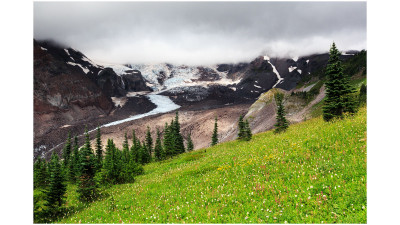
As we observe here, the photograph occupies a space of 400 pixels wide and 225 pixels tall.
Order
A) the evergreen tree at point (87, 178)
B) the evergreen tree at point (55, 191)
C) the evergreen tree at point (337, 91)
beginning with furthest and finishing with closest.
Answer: the evergreen tree at point (337, 91)
the evergreen tree at point (87, 178)
the evergreen tree at point (55, 191)

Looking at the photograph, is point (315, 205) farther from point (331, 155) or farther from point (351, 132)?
point (351, 132)

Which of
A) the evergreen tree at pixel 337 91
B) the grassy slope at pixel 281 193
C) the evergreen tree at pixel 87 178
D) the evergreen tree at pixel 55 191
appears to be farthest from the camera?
the evergreen tree at pixel 337 91

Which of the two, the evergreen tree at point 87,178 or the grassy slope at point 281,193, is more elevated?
the grassy slope at point 281,193

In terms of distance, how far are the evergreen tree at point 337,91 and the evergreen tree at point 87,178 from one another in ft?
64.5

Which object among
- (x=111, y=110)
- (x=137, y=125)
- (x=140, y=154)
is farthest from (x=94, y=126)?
(x=140, y=154)

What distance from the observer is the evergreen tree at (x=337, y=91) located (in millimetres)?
16984

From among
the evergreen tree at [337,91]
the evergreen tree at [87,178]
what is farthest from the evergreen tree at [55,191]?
the evergreen tree at [337,91]

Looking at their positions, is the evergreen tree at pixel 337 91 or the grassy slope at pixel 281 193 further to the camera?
the evergreen tree at pixel 337 91

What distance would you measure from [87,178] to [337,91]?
21491 millimetres

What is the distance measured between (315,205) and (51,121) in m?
149

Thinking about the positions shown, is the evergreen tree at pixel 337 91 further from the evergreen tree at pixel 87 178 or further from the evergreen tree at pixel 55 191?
the evergreen tree at pixel 55 191

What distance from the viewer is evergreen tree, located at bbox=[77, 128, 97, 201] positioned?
13.0 metres

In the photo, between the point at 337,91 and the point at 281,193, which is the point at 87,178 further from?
the point at 337,91

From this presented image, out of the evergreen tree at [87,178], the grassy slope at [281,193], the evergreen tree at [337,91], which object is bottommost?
the evergreen tree at [87,178]
